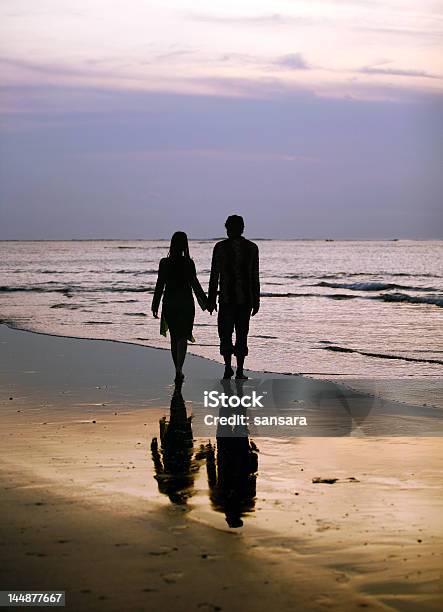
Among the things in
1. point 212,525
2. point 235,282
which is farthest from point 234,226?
point 212,525

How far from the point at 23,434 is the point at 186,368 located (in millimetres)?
5218

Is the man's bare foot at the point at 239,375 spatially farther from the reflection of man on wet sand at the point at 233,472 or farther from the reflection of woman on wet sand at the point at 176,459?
the reflection of man on wet sand at the point at 233,472

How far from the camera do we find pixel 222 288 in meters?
11.4

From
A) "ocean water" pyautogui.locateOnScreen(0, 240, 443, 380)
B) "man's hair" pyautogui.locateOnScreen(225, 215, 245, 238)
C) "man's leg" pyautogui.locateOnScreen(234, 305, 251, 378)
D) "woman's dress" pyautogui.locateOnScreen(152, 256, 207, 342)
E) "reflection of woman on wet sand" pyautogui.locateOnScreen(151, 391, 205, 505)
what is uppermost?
"man's hair" pyautogui.locateOnScreen(225, 215, 245, 238)

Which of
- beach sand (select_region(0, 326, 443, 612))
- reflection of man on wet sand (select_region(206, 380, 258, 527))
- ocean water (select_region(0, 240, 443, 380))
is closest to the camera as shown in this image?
beach sand (select_region(0, 326, 443, 612))

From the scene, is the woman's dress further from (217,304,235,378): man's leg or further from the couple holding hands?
(217,304,235,378): man's leg

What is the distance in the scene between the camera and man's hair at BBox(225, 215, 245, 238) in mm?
11336

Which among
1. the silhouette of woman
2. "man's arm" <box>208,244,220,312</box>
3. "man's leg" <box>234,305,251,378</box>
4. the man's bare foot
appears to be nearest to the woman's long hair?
the silhouette of woman

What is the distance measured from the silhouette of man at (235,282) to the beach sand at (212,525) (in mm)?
3048

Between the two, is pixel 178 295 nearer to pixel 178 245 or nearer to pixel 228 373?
pixel 178 245

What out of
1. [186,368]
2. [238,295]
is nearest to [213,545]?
[238,295]

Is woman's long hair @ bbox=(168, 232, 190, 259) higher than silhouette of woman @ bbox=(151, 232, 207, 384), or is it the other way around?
woman's long hair @ bbox=(168, 232, 190, 259)

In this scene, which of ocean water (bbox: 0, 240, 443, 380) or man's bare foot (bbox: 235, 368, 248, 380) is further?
ocean water (bbox: 0, 240, 443, 380)

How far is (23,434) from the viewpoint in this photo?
7.78 metres
